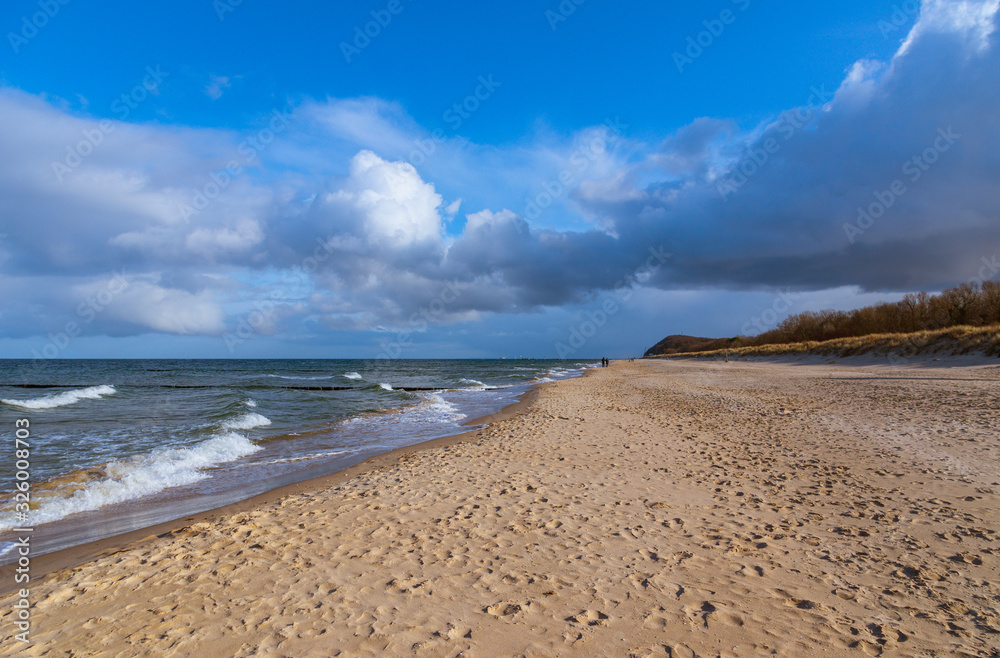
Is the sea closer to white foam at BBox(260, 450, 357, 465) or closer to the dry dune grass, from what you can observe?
white foam at BBox(260, 450, 357, 465)

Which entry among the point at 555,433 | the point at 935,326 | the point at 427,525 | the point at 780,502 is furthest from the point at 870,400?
the point at 935,326

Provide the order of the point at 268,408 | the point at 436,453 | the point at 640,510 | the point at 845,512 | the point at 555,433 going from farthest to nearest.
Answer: the point at 268,408 < the point at 555,433 < the point at 436,453 < the point at 640,510 < the point at 845,512

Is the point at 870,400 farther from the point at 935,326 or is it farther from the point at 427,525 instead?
the point at 935,326

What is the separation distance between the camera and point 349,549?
5.73 metres

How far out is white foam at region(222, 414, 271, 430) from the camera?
1784 centimetres

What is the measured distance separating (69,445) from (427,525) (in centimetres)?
1508

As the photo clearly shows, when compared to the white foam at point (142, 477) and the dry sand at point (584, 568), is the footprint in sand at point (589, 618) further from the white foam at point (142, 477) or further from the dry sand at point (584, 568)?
the white foam at point (142, 477)

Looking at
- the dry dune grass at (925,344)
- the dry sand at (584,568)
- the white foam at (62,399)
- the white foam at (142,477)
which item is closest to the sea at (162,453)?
the white foam at (142,477)

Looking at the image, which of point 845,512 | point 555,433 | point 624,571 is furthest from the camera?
point 555,433

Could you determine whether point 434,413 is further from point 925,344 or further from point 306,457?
point 925,344

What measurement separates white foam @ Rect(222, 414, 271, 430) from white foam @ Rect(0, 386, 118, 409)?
1478cm

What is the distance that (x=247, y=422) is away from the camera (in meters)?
19.0

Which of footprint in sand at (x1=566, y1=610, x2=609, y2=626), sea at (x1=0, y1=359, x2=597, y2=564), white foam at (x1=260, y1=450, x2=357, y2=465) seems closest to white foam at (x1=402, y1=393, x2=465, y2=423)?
sea at (x1=0, y1=359, x2=597, y2=564)

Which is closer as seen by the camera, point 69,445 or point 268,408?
point 69,445
